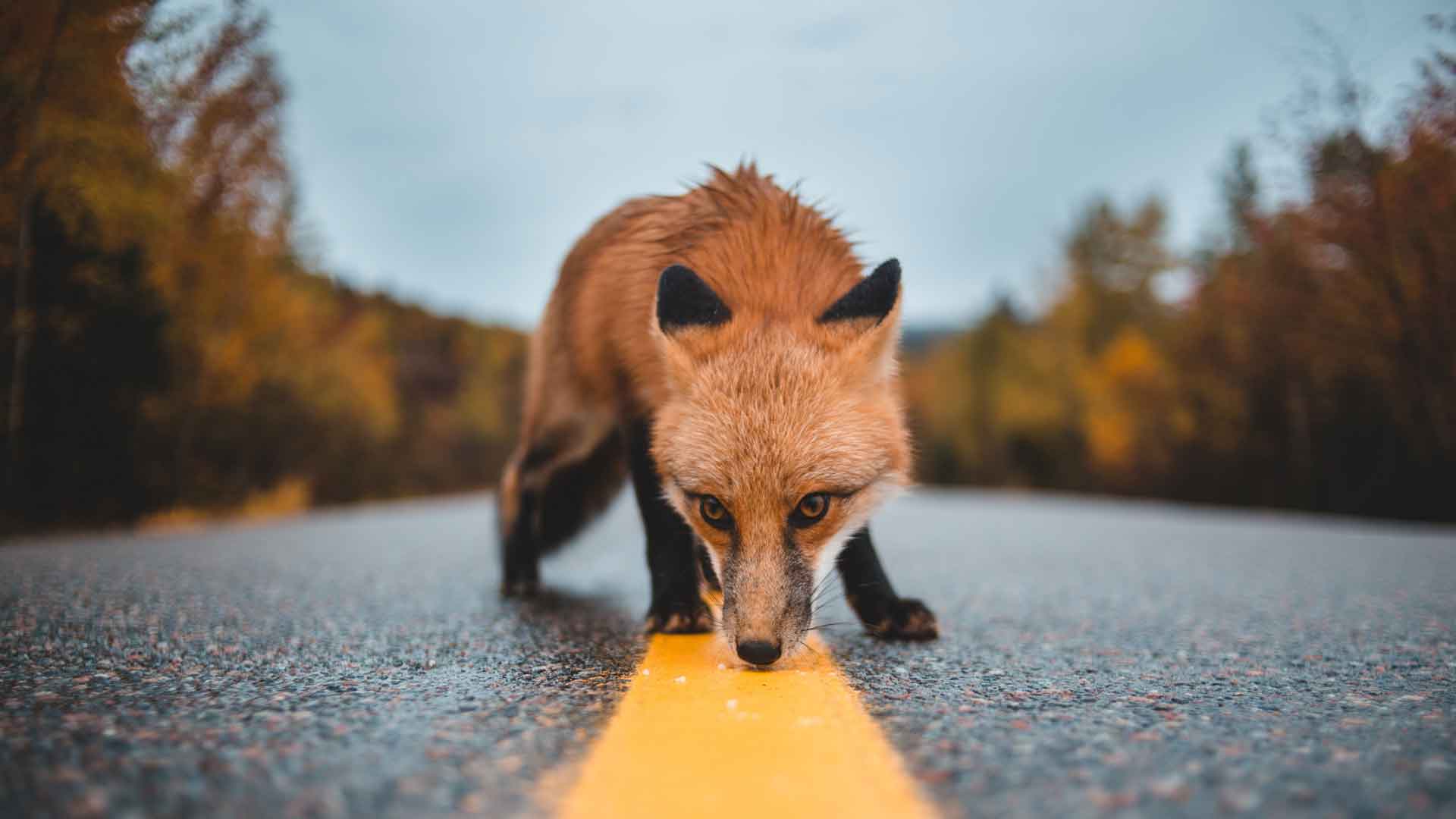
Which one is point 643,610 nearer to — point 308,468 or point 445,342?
point 308,468

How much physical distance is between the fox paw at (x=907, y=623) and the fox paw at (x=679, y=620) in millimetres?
685

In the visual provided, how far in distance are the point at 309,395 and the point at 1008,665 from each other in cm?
1810

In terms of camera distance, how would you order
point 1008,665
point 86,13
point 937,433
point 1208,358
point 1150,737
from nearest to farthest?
1. point 1150,737
2. point 1008,665
3. point 86,13
4. point 1208,358
5. point 937,433

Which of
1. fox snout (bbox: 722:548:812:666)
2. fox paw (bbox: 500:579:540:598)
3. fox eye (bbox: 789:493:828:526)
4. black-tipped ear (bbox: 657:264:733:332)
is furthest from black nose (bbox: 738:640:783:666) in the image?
fox paw (bbox: 500:579:540:598)

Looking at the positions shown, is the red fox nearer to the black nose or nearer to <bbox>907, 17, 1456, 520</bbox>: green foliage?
the black nose

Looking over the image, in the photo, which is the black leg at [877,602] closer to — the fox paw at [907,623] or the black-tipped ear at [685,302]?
the fox paw at [907,623]

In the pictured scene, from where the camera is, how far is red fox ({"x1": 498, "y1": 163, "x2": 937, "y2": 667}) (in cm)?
269

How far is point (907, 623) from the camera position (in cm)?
330

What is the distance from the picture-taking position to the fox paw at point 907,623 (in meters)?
3.29

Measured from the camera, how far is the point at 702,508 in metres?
2.85

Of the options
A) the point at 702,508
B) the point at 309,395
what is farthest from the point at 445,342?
the point at 702,508

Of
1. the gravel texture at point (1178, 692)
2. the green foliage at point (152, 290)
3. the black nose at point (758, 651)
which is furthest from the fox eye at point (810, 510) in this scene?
the green foliage at point (152, 290)

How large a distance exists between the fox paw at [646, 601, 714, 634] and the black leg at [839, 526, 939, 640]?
592 millimetres

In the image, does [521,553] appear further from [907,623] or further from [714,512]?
[907,623]
